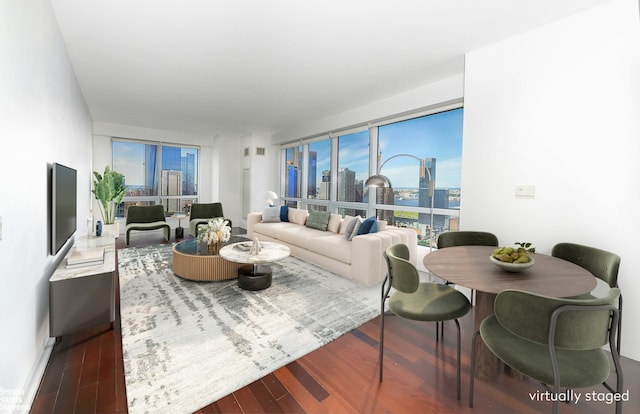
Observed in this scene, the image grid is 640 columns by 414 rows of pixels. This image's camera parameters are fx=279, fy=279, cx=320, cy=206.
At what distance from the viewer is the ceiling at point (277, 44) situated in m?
2.32

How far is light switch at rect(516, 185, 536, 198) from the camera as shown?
264 cm

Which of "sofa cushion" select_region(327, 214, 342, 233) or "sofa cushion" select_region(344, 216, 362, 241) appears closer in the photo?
"sofa cushion" select_region(344, 216, 362, 241)

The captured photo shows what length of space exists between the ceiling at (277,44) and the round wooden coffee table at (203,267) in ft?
7.73

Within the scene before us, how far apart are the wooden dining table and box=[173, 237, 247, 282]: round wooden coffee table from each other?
2.52 m

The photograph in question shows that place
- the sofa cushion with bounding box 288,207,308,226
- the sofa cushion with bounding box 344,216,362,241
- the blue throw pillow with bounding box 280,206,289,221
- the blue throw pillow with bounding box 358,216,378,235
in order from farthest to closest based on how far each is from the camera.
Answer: the blue throw pillow with bounding box 280,206,289,221 < the sofa cushion with bounding box 288,207,308,226 < the sofa cushion with bounding box 344,216,362,241 < the blue throw pillow with bounding box 358,216,378,235

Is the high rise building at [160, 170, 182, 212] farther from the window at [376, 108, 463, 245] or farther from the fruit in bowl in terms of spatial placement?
the fruit in bowl

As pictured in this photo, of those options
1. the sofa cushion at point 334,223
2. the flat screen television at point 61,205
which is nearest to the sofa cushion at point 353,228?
the sofa cushion at point 334,223

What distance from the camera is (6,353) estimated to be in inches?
55.1

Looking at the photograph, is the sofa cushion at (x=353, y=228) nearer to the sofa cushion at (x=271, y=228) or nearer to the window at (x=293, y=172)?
the sofa cushion at (x=271, y=228)

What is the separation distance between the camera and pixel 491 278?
1686 millimetres

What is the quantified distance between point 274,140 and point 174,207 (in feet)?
11.2

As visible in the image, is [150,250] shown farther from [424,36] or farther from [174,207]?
[424,36]

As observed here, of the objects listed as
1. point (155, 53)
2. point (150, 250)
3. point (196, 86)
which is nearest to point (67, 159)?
point (155, 53)

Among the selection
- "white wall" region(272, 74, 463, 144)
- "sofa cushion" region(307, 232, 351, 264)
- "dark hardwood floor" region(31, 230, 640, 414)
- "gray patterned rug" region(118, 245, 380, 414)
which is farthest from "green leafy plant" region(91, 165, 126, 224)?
"sofa cushion" region(307, 232, 351, 264)
